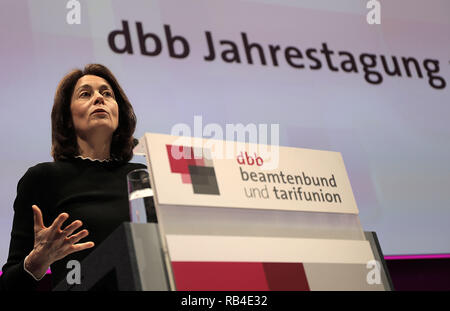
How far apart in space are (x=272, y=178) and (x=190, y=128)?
139 cm

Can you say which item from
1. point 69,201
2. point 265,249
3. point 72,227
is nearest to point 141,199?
point 72,227

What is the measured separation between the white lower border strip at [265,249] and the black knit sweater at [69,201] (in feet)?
1.81

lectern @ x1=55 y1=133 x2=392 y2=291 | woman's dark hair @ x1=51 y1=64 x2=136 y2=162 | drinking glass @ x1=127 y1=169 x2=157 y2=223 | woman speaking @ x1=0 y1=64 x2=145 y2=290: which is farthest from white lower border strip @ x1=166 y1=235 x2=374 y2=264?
woman's dark hair @ x1=51 y1=64 x2=136 y2=162

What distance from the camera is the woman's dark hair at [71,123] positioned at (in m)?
1.73

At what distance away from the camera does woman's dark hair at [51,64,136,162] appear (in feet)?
5.67

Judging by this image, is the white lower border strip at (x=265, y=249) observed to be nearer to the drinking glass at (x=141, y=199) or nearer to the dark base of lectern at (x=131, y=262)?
the dark base of lectern at (x=131, y=262)

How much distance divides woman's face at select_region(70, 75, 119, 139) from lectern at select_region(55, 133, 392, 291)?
553 millimetres

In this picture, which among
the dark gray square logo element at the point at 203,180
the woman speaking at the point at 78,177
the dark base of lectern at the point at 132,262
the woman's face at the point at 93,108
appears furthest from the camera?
the woman's face at the point at 93,108

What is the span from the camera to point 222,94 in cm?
269

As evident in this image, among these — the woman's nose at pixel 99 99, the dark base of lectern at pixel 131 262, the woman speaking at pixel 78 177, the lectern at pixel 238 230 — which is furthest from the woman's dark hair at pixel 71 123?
the dark base of lectern at pixel 131 262

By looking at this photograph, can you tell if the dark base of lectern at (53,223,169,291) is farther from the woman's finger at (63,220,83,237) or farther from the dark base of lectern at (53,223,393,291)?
the woman's finger at (63,220,83,237)

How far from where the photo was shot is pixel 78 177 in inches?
63.3

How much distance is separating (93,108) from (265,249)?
81 cm

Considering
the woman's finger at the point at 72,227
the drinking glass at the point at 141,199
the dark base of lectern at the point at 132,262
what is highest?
the drinking glass at the point at 141,199
